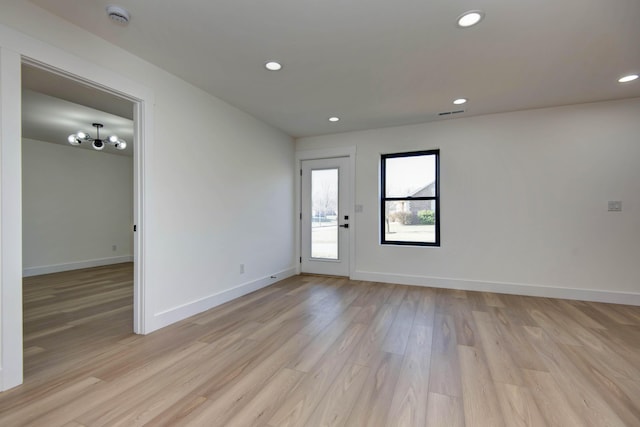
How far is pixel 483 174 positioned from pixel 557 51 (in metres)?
1.92

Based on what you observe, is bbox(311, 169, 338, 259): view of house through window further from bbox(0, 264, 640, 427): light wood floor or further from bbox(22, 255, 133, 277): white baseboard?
bbox(22, 255, 133, 277): white baseboard

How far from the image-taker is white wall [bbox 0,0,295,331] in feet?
7.77

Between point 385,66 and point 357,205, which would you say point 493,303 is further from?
point 385,66

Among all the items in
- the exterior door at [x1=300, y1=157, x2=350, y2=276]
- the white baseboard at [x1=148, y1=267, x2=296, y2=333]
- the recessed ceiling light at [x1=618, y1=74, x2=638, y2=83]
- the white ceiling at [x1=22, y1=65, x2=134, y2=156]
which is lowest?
the white baseboard at [x1=148, y1=267, x2=296, y2=333]

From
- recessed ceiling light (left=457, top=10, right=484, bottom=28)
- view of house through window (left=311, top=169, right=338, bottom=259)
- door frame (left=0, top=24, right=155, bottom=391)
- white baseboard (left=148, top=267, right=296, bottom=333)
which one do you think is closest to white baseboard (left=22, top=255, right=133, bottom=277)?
white baseboard (left=148, top=267, right=296, bottom=333)

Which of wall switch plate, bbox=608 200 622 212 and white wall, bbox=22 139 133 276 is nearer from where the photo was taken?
wall switch plate, bbox=608 200 622 212

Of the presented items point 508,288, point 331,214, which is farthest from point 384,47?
point 508,288

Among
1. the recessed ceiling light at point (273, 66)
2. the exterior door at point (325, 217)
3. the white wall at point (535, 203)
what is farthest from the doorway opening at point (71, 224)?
the white wall at point (535, 203)

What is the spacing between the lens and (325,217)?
5.18 metres

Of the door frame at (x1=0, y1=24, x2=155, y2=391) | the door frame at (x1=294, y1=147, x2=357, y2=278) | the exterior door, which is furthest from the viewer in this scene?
the exterior door

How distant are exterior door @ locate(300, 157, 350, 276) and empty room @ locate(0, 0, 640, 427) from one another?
0.13ft

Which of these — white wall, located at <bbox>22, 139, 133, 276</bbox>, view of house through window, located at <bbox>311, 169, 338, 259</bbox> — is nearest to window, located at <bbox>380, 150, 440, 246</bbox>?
view of house through window, located at <bbox>311, 169, 338, 259</bbox>

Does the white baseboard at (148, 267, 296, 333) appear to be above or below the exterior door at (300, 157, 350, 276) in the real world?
below

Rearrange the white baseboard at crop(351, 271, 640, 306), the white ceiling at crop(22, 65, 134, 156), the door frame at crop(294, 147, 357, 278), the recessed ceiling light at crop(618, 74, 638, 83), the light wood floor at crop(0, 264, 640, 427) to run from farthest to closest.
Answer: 1. the door frame at crop(294, 147, 357, 278)
2. the white baseboard at crop(351, 271, 640, 306)
3. the recessed ceiling light at crop(618, 74, 638, 83)
4. the white ceiling at crop(22, 65, 134, 156)
5. the light wood floor at crop(0, 264, 640, 427)
